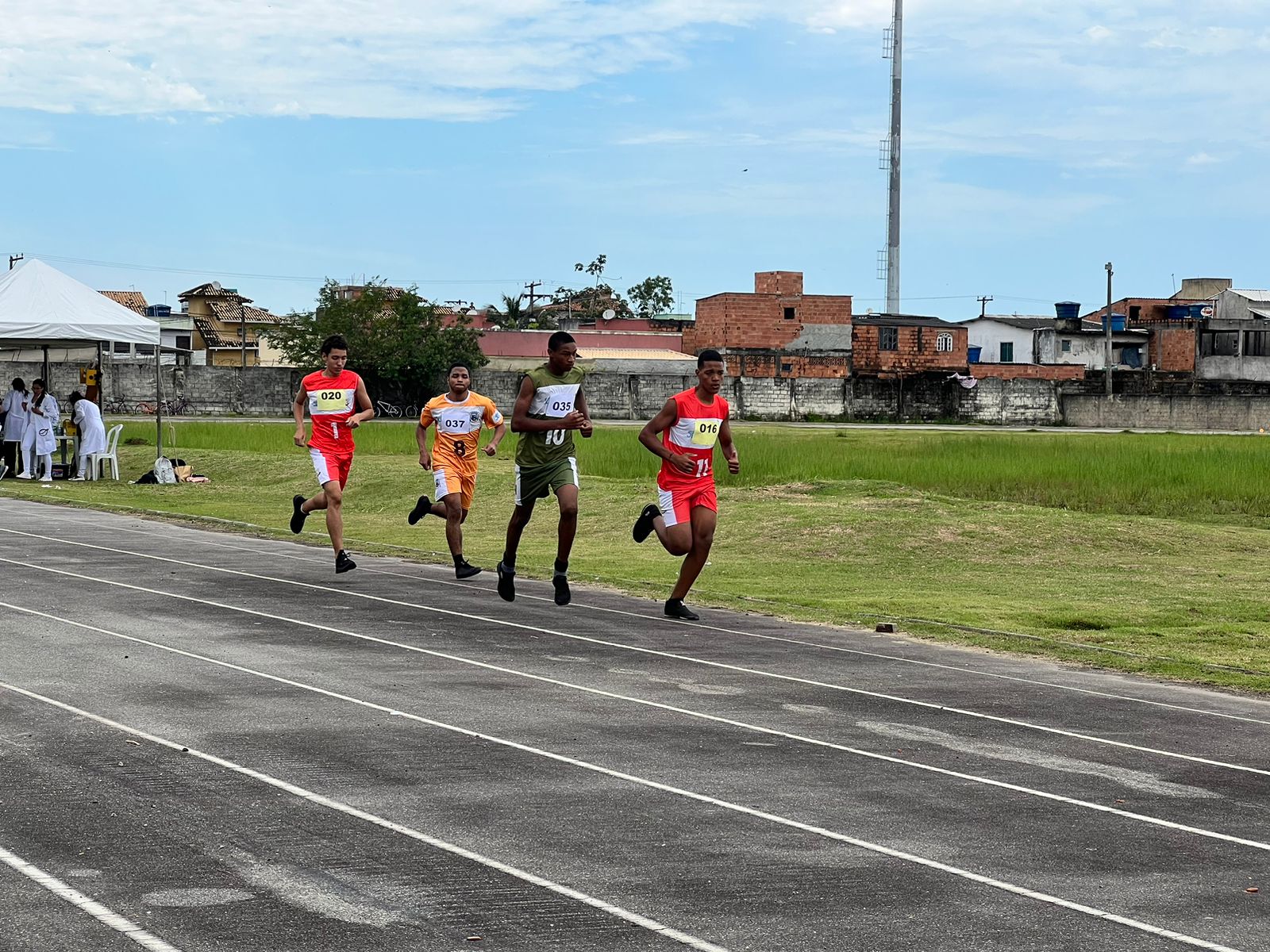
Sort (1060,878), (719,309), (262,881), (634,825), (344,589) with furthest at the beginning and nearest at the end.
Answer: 1. (719,309)
2. (344,589)
3. (634,825)
4. (1060,878)
5. (262,881)

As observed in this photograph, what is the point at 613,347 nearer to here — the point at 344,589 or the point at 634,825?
the point at 344,589

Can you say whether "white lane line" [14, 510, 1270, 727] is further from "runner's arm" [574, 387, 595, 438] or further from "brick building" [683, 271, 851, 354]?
"brick building" [683, 271, 851, 354]

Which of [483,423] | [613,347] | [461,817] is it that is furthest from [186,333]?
[461,817]

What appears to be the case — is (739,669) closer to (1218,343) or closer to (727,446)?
(727,446)

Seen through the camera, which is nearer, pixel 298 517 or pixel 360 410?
pixel 360 410

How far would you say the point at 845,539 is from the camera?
749 inches

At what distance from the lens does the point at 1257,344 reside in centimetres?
8881

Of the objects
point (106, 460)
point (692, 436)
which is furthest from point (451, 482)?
point (106, 460)

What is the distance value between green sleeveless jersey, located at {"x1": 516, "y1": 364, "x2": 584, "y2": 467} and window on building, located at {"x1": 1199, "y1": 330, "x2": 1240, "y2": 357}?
82728 millimetres

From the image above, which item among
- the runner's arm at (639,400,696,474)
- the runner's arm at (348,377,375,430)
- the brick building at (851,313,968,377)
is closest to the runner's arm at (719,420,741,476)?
the runner's arm at (639,400,696,474)

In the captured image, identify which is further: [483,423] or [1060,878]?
[483,423]

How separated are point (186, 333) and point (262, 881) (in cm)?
11233

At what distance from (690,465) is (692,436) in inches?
8.4

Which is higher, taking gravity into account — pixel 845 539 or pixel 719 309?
pixel 719 309
